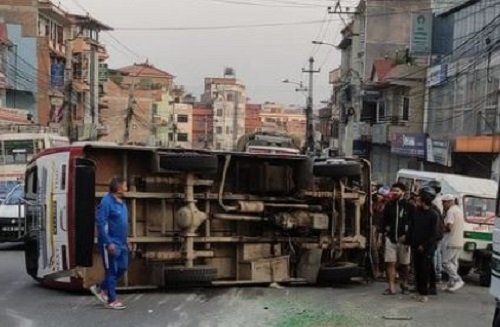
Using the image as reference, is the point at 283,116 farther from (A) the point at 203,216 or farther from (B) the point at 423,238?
(B) the point at 423,238

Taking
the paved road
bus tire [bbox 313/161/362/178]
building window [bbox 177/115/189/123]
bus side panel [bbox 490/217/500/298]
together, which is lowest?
the paved road

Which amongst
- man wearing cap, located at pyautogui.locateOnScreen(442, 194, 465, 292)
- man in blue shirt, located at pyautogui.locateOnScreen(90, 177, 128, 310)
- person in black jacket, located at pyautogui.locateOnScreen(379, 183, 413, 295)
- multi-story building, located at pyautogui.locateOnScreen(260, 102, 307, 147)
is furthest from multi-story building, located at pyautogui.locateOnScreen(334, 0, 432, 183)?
multi-story building, located at pyautogui.locateOnScreen(260, 102, 307, 147)

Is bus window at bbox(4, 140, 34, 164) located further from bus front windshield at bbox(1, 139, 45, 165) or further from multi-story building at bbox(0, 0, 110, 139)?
multi-story building at bbox(0, 0, 110, 139)

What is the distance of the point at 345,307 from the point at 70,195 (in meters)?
3.86

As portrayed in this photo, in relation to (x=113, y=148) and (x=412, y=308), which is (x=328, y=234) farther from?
(x=113, y=148)

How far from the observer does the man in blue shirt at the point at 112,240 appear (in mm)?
9656

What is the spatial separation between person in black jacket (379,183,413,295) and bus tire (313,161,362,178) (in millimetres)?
683

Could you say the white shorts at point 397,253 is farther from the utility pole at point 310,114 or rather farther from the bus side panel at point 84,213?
the utility pole at point 310,114

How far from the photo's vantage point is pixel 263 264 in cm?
1155

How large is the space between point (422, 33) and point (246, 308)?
125 ft

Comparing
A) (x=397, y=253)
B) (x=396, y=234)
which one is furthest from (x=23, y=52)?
(x=396, y=234)

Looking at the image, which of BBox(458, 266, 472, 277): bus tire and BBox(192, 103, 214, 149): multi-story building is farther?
BBox(192, 103, 214, 149): multi-story building

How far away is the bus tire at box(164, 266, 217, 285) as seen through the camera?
35.4 ft

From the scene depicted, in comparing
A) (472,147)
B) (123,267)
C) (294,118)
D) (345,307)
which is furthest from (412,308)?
(294,118)
